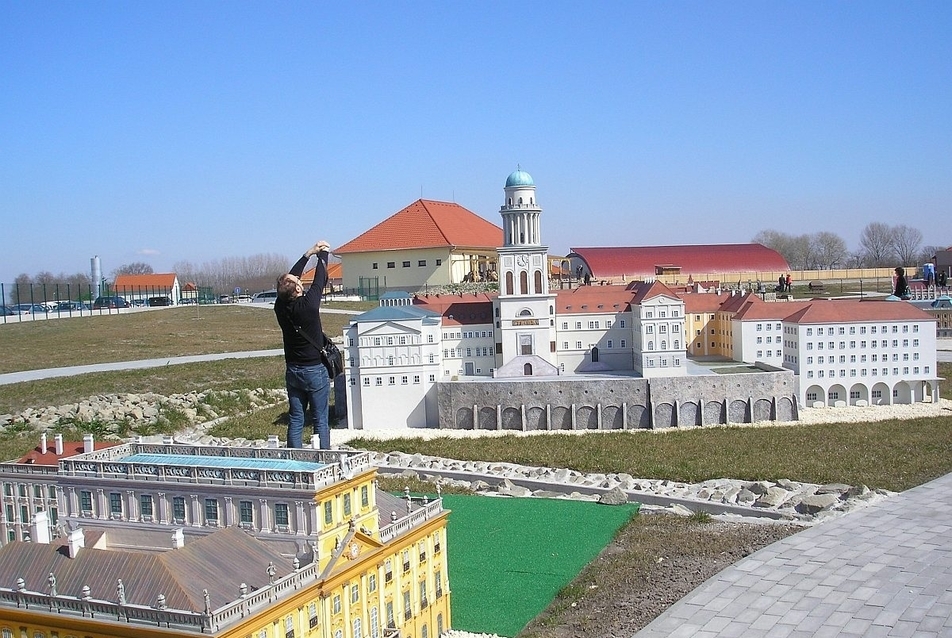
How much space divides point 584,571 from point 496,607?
94.0 inches

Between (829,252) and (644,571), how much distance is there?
9158 centimetres

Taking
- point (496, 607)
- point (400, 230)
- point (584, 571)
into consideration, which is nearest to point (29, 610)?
point (496, 607)

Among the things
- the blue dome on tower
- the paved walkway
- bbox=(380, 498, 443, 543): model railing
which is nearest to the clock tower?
the blue dome on tower

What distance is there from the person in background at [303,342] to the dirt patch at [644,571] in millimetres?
5387

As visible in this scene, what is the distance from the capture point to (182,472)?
1445cm

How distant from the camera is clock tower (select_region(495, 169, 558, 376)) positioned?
40438 mm

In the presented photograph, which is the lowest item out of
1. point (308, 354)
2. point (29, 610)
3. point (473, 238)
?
point (29, 610)

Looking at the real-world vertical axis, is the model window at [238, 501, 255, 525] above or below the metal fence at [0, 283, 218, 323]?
below

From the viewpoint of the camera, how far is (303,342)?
1288 centimetres

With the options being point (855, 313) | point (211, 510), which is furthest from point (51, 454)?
point (855, 313)

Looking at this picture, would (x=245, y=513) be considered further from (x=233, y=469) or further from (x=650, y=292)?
(x=650, y=292)

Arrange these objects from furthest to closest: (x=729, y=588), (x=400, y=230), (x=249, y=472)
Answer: (x=400, y=230)
(x=729, y=588)
(x=249, y=472)

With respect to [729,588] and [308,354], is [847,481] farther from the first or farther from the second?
[308,354]

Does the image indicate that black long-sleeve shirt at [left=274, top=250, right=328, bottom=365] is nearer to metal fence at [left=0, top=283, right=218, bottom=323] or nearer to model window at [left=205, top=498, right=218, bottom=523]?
model window at [left=205, top=498, right=218, bottom=523]
